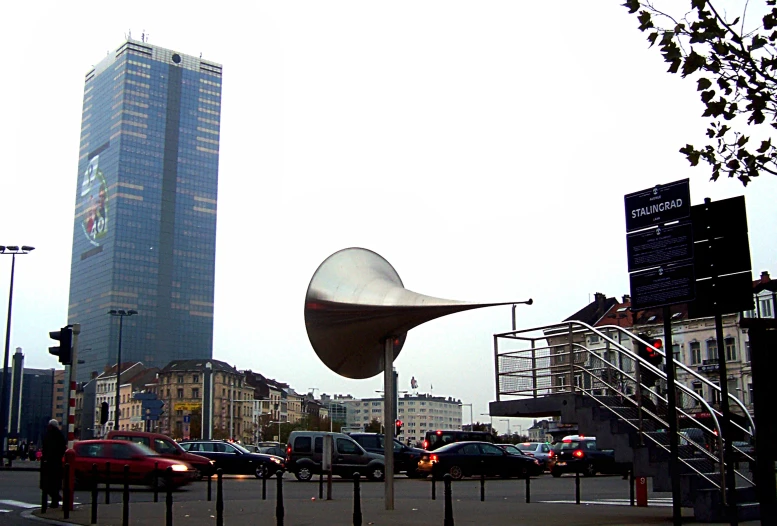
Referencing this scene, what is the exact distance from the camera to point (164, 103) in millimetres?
179000

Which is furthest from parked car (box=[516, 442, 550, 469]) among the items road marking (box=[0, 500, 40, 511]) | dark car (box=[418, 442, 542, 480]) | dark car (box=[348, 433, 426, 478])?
road marking (box=[0, 500, 40, 511])

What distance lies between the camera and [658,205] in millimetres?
10445

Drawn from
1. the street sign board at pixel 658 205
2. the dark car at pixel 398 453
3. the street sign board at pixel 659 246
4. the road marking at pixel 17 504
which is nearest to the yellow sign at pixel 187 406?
the dark car at pixel 398 453

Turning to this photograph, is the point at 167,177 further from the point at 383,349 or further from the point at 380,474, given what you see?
the point at 383,349

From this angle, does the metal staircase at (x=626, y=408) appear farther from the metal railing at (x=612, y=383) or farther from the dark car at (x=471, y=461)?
the dark car at (x=471, y=461)

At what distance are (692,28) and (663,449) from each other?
7.15 m

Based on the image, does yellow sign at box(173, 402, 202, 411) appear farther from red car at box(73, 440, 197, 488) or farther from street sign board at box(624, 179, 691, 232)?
street sign board at box(624, 179, 691, 232)

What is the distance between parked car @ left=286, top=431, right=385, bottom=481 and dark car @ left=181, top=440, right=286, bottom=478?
102 cm

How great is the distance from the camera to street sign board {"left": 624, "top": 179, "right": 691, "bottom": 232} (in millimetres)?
10188

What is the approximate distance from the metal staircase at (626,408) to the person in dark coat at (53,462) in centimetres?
811

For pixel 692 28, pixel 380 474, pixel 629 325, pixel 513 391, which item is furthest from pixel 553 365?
pixel 629 325

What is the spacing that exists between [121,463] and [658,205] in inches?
681

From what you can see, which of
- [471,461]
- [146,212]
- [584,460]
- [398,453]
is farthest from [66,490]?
[146,212]

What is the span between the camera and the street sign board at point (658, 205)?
1019 cm
